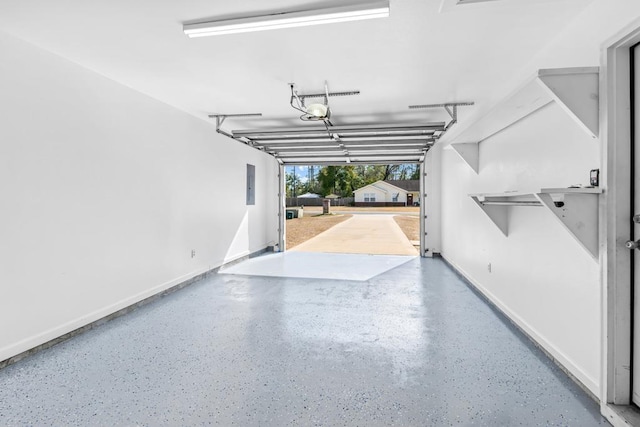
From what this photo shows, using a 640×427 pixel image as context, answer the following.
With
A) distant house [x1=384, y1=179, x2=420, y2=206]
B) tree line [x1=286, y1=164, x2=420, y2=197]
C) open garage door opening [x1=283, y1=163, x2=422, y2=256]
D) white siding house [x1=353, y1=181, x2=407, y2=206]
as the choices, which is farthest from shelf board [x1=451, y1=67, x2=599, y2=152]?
distant house [x1=384, y1=179, x2=420, y2=206]

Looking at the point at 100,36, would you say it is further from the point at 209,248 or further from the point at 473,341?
the point at 473,341

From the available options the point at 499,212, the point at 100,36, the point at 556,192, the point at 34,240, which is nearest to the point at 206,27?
the point at 100,36

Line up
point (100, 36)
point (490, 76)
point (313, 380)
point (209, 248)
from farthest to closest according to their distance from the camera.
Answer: point (209, 248)
point (490, 76)
point (100, 36)
point (313, 380)

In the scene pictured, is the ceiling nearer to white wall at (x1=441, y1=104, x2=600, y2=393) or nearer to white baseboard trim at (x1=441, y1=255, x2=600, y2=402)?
white wall at (x1=441, y1=104, x2=600, y2=393)

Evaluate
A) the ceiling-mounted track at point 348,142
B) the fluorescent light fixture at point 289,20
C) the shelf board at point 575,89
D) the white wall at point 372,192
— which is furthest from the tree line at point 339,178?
the shelf board at point 575,89

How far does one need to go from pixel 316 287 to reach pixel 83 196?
2.87 m

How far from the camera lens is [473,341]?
260 cm

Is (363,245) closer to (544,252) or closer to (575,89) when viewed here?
(544,252)

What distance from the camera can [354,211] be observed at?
2500cm

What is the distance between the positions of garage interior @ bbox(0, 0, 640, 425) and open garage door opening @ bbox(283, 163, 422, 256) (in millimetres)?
3800

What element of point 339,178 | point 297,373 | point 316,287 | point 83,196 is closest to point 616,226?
point 297,373

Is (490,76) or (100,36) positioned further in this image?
(490,76)

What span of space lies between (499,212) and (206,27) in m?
3.06

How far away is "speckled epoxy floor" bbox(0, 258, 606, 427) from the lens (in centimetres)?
172
